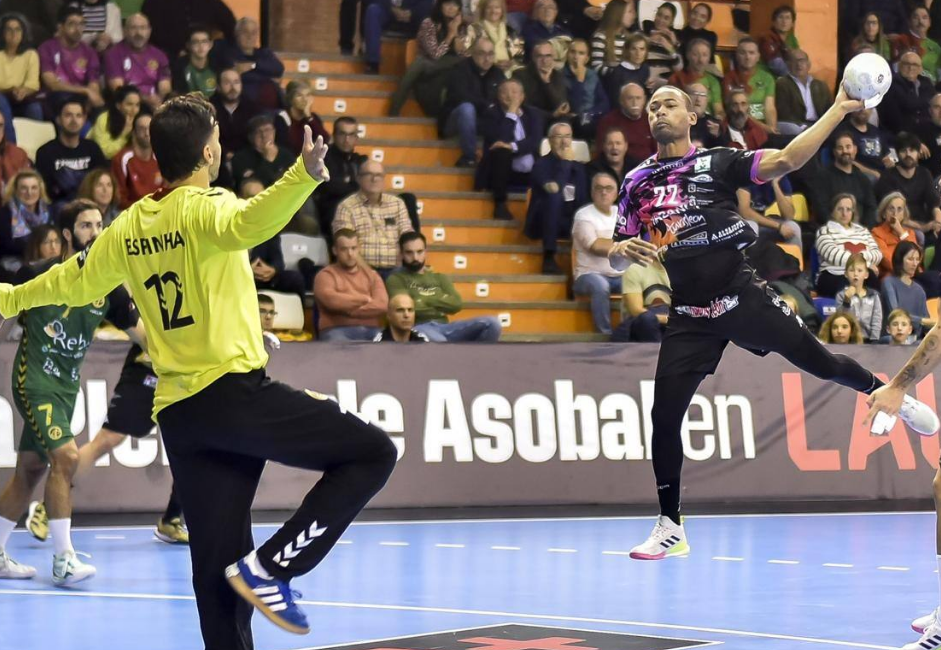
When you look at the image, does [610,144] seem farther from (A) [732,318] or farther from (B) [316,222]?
(A) [732,318]

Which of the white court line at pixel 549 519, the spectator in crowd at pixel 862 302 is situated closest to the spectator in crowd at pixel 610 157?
the spectator in crowd at pixel 862 302

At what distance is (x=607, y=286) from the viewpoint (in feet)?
50.8

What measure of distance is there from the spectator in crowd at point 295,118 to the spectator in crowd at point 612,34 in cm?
408

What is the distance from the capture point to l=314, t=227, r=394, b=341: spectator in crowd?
1387 cm

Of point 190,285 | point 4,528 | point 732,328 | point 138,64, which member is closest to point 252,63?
point 138,64

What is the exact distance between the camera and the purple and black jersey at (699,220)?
8000 mm

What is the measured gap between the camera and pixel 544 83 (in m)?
17.7

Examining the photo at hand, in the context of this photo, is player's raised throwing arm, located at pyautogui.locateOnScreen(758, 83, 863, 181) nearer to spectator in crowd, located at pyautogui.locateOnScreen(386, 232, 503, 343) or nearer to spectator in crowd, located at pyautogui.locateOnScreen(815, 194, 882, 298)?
spectator in crowd, located at pyautogui.locateOnScreen(386, 232, 503, 343)

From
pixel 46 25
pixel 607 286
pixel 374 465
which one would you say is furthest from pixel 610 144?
pixel 374 465

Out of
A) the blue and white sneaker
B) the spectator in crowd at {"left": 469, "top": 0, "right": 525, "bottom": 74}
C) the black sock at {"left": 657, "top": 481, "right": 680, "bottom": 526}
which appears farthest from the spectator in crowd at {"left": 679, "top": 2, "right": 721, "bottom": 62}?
the blue and white sneaker

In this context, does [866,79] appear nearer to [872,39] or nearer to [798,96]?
[798,96]

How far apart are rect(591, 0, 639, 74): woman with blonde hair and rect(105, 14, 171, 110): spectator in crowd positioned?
5.48 metres

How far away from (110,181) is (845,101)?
8.15m

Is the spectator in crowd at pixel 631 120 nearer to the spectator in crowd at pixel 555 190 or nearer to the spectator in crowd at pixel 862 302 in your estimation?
the spectator in crowd at pixel 555 190
